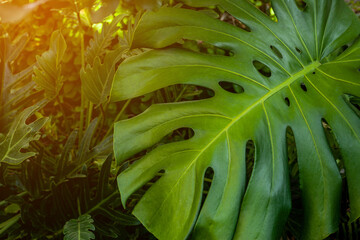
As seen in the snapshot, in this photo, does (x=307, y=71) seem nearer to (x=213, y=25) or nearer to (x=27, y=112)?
(x=213, y=25)

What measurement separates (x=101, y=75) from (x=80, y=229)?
50 centimetres

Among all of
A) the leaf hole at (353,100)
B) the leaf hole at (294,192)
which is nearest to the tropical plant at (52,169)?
the leaf hole at (294,192)

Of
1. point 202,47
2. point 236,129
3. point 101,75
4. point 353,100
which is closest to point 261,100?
point 236,129

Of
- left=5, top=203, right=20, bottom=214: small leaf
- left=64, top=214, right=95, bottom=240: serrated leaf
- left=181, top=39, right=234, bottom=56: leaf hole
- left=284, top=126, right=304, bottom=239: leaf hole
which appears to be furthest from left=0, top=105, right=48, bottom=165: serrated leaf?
left=181, top=39, right=234, bottom=56: leaf hole

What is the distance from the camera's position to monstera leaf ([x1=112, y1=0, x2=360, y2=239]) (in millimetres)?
938

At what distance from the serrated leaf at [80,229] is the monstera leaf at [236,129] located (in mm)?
161

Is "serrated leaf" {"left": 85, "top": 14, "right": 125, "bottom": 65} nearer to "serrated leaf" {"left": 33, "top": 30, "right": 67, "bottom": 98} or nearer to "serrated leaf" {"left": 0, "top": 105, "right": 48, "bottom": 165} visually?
"serrated leaf" {"left": 33, "top": 30, "right": 67, "bottom": 98}

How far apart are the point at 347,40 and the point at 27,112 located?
1025 millimetres

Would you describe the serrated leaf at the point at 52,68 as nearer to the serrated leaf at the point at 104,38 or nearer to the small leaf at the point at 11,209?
the serrated leaf at the point at 104,38

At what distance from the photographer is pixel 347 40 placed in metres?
1.24

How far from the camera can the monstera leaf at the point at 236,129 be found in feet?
3.08

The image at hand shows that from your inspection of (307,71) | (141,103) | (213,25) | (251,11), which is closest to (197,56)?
(213,25)

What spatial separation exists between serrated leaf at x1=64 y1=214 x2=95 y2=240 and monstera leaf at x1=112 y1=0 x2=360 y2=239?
161mm

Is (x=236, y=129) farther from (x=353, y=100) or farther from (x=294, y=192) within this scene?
(x=294, y=192)
